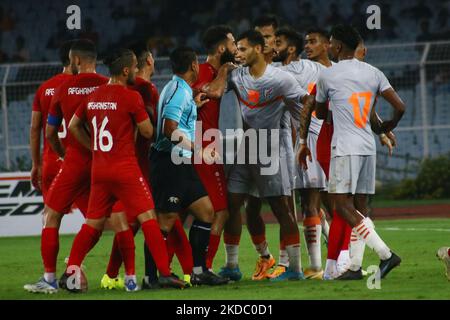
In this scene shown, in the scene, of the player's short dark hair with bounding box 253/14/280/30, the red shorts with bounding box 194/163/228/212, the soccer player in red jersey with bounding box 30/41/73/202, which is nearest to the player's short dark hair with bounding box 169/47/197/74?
the red shorts with bounding box 194/163/228/212

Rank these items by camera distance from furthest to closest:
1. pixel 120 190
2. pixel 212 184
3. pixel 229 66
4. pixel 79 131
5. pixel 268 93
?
pixel 229 66, pixel 268 93, pixel 212 184, pixel 79 131, pixel 120 190

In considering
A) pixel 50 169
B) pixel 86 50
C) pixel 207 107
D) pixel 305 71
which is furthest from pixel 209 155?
pixel 305 71

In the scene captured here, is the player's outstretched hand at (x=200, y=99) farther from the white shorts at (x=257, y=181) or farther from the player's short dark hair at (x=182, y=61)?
the white shorts at (x=257, y=181)

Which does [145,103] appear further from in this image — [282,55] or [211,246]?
[282,55]

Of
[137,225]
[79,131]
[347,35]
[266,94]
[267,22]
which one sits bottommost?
[137,225]

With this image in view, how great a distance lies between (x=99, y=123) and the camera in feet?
30.6

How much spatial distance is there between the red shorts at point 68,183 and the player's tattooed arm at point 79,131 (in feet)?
1.00

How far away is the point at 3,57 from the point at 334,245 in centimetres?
1772

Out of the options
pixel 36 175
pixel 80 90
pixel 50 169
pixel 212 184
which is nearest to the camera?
pixel 80 90

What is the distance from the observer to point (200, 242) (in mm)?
→ 9914

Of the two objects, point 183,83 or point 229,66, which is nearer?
point 183,83

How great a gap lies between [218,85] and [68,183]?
5.54 ft

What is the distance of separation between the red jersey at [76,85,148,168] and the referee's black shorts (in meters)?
0.51

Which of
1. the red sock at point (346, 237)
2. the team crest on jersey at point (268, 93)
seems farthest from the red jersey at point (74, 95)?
the red sock at point (346, 237)
